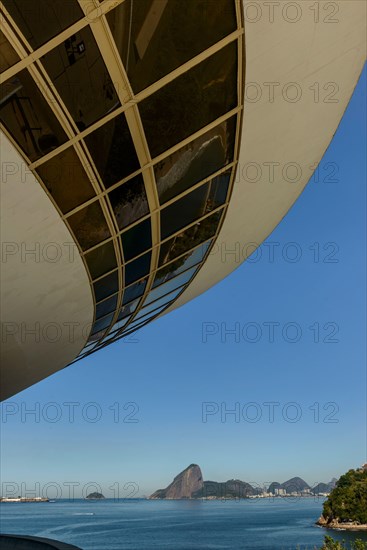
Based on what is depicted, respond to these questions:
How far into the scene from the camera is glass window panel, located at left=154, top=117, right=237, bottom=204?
20.1 feet

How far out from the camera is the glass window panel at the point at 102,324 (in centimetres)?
1062

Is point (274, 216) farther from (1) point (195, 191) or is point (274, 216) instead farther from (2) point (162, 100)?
(2) point (162, 100)

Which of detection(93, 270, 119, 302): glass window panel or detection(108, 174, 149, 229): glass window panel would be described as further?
detection(93, 270, 119, 302): glass window panel

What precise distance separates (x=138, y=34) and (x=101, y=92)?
2.20ft

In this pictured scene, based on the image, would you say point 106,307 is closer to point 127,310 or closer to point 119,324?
point 127,310

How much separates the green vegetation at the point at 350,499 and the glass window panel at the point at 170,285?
77.1m

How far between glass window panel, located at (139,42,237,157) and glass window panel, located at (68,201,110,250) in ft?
3.64

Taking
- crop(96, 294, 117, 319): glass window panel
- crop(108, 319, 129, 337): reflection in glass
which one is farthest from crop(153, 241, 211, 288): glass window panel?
crop(108, 319, 129, 337): reflection in glass

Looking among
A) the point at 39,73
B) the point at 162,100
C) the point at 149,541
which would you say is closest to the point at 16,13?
the point at 39,73

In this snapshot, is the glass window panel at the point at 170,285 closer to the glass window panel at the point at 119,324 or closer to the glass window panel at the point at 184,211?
the glass window panel at the point at 119,324

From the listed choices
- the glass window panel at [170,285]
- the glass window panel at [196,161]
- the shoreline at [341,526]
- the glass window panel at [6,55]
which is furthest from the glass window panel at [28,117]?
the shoreline at [341,526]

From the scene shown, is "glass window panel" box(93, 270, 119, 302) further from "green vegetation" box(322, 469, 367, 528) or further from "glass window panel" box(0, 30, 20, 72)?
"green vegetation" box(322, 469, 367, 528)

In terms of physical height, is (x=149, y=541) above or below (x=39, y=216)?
below

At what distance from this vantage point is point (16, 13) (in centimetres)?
404
